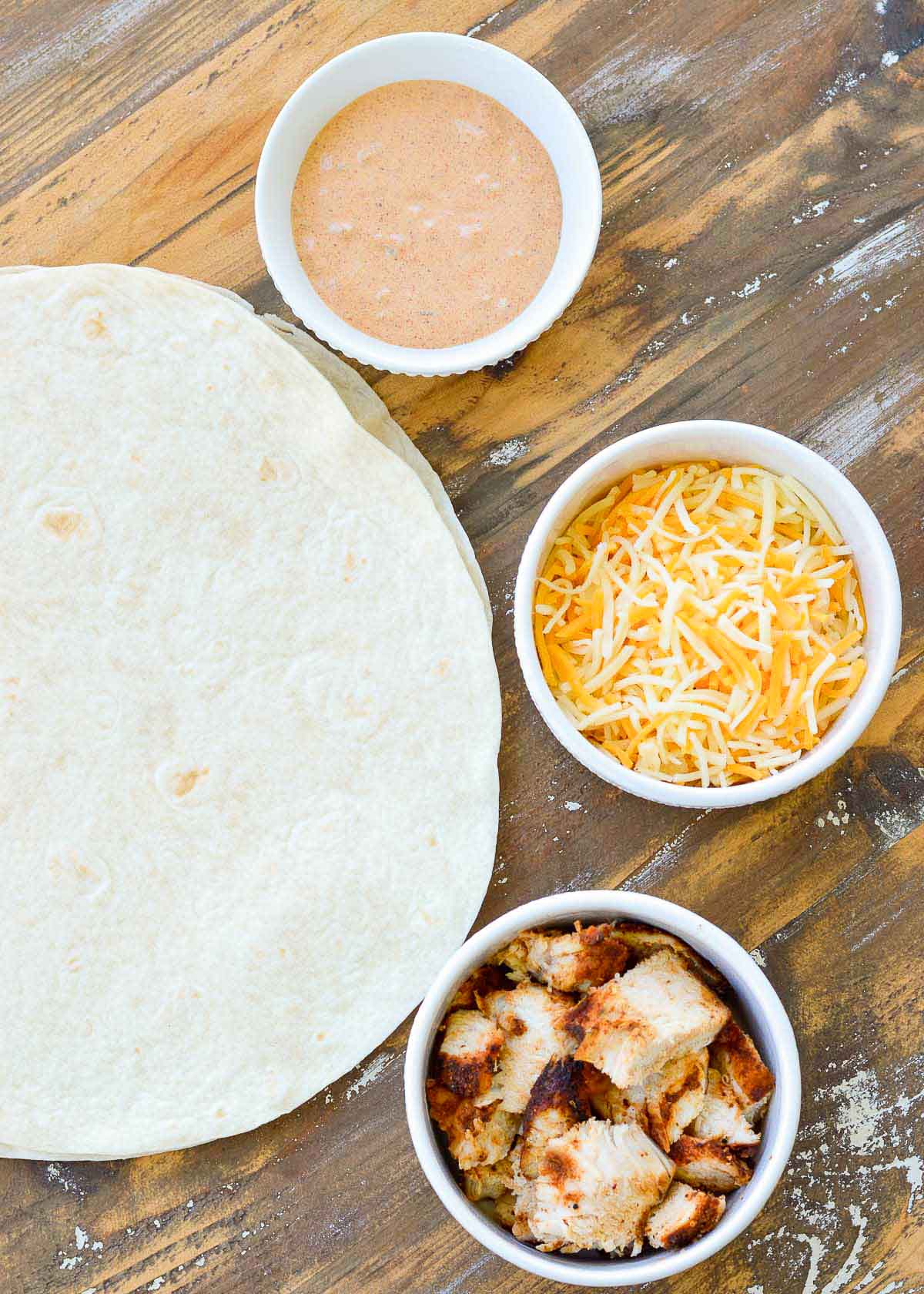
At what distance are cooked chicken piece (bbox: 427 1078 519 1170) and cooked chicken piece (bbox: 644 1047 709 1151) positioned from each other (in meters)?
0.23

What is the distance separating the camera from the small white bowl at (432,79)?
5.94ft

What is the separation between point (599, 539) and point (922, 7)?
1.30m

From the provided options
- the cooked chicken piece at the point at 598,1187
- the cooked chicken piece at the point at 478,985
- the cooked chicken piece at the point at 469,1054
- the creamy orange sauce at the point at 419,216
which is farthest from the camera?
the creamy orange sauce at the point at 419,216

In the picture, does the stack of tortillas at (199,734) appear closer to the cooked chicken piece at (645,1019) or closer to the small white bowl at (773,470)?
the small white bowl at (773,470)

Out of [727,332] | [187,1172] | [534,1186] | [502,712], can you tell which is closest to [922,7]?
[727,332]

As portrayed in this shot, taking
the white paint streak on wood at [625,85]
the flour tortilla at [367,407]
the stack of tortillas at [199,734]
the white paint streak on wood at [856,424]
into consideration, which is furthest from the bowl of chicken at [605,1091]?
the white paint streak on wood at [625,85]

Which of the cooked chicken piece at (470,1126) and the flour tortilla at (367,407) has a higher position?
the flour tortilla at (367,407)

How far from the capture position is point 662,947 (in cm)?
171

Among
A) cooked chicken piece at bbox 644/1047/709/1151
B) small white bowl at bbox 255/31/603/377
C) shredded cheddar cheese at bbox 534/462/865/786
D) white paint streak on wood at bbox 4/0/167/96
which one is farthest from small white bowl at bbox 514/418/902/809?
white paint streak on wood at bbox 4/0/167/96

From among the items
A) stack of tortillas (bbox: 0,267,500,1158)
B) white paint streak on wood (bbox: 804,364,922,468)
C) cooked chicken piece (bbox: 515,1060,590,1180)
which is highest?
stack of tortillas (bbox: 0,267,500,1158)

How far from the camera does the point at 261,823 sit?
182 cm

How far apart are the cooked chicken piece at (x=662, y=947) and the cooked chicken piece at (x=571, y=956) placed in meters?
0.02

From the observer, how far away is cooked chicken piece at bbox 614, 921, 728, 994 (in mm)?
1709

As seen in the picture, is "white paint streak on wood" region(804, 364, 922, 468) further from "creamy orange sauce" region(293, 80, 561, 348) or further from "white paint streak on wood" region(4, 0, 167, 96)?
"white paint streak on wood" region(4, 0, 167, 96)
